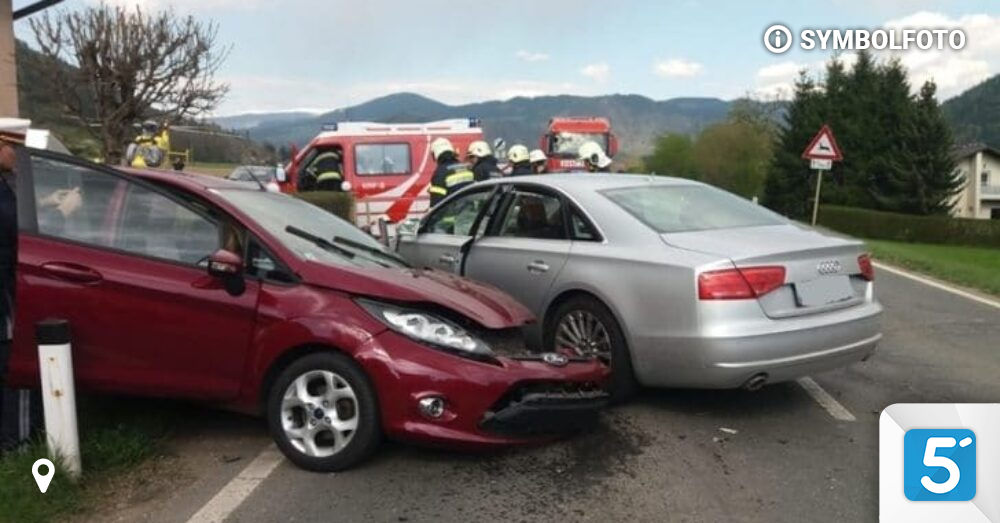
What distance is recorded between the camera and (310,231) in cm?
564

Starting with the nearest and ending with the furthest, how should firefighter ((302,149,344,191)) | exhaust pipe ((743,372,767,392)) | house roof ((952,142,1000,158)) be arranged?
exhaust pipe ((743,372,767,392)) < firefighter ((302,149,344,191)) < house roof ((952,142,1000,158))

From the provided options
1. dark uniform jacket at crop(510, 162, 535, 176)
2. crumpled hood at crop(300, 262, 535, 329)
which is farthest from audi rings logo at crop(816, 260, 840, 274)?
dark uniform jacket at crop(510, 162, 535, 176)

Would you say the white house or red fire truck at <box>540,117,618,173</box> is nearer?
red fire truck at <box>540,117,618,173</box>

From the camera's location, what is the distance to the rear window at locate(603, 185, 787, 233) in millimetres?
6090

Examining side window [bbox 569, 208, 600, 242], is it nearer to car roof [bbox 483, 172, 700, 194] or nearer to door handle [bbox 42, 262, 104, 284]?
car roof [bbox 483, 172, 700, 194]

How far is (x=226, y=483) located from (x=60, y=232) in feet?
5.34

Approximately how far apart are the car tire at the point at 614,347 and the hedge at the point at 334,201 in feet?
34.6

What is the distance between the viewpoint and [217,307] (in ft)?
16.1

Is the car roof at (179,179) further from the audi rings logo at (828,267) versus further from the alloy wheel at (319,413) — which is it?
the audi rings logo at (828,267)

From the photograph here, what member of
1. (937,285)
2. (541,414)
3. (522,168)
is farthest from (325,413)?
(937,285)

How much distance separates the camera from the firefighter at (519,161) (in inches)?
507

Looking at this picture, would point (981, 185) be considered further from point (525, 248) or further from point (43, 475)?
point (43, 475)

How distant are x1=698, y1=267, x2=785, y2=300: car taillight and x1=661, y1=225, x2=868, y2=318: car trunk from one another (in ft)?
0.16

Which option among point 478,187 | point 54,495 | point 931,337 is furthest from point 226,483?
point 931,337
